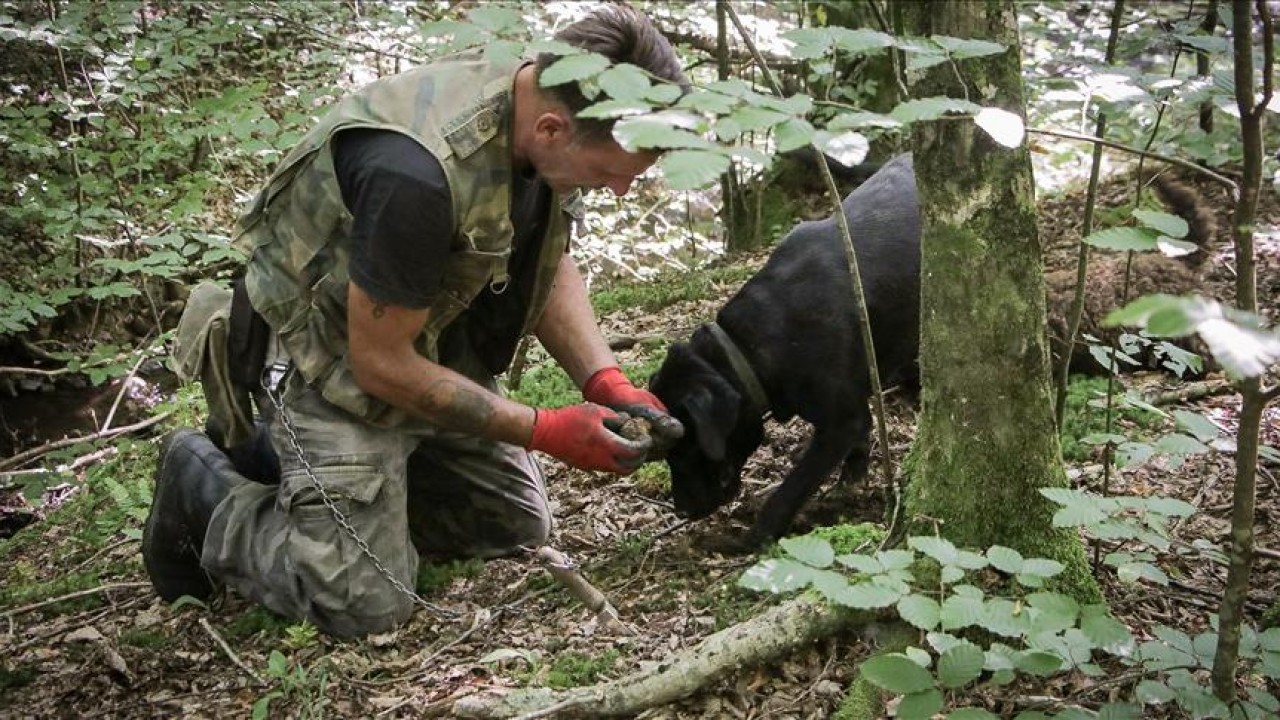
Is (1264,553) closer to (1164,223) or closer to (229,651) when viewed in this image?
(1164,223)

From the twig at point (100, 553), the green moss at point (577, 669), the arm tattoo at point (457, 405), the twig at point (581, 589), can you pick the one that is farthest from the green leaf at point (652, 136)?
the twig at point (100, 553)

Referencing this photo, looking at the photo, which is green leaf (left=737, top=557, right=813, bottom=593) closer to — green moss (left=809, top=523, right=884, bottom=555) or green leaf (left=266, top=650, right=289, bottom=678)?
green moss (left=809, top=523, right=884, bottom=555)

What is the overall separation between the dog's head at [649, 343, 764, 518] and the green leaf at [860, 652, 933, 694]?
81.6 inches

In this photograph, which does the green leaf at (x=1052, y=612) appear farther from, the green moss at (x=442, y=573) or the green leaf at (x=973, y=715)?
the green moss at (x=442, y=573)

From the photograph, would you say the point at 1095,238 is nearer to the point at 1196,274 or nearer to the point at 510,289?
the point at 510,289

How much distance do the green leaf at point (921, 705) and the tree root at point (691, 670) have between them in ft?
2.62

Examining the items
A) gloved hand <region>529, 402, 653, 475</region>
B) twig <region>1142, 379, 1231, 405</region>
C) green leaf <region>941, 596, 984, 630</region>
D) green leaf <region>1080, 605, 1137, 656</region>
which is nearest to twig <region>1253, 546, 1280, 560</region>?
green leaf <region>1080, 605, 1137, 656</region>

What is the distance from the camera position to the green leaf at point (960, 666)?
1908 mm

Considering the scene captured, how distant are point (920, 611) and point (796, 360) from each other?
235 centimetres

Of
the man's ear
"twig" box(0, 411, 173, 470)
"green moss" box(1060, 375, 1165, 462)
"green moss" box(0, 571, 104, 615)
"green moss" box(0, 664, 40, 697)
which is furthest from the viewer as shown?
"twig" box(0, 411, 173, 470)

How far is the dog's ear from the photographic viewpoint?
4.04 m

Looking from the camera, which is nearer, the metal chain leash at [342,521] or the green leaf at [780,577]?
the green leaf at [780,577]

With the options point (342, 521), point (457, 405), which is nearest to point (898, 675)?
point (457, 405)

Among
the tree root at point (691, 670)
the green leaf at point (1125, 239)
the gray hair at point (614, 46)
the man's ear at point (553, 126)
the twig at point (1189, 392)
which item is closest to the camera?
the green leaf at point (1125, 239)
